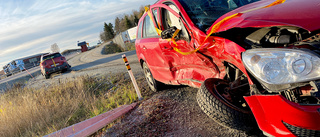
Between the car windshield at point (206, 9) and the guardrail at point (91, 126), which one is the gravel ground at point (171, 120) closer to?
the guardrail at point (91, 126)

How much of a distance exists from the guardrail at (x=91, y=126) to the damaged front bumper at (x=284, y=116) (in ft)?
9.44

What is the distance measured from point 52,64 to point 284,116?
1686 centimetres

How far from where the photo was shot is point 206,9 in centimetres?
312

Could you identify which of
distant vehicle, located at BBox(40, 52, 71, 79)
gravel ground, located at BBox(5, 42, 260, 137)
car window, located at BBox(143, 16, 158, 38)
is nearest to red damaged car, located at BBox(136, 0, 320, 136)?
gravel ground, located at BBox(5, 42, 260, 137)

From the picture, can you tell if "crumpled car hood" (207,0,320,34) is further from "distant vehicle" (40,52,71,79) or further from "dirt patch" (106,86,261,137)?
"distant vehicle" (40,52,71,79)

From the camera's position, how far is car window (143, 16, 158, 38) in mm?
4121

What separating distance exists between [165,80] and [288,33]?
8.49ft

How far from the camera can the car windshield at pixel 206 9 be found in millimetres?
2879

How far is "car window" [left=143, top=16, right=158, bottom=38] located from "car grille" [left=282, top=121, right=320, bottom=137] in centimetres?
273

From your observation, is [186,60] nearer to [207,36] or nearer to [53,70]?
[207,36]

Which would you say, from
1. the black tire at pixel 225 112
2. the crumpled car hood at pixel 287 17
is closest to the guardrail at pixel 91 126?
the black tire at pixel 225 112

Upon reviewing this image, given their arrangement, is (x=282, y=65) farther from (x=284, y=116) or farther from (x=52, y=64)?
(x=52, y=64)

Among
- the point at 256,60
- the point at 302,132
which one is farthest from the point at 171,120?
the point at 302,132

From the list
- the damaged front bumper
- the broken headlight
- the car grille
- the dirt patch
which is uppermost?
the broken headlight
